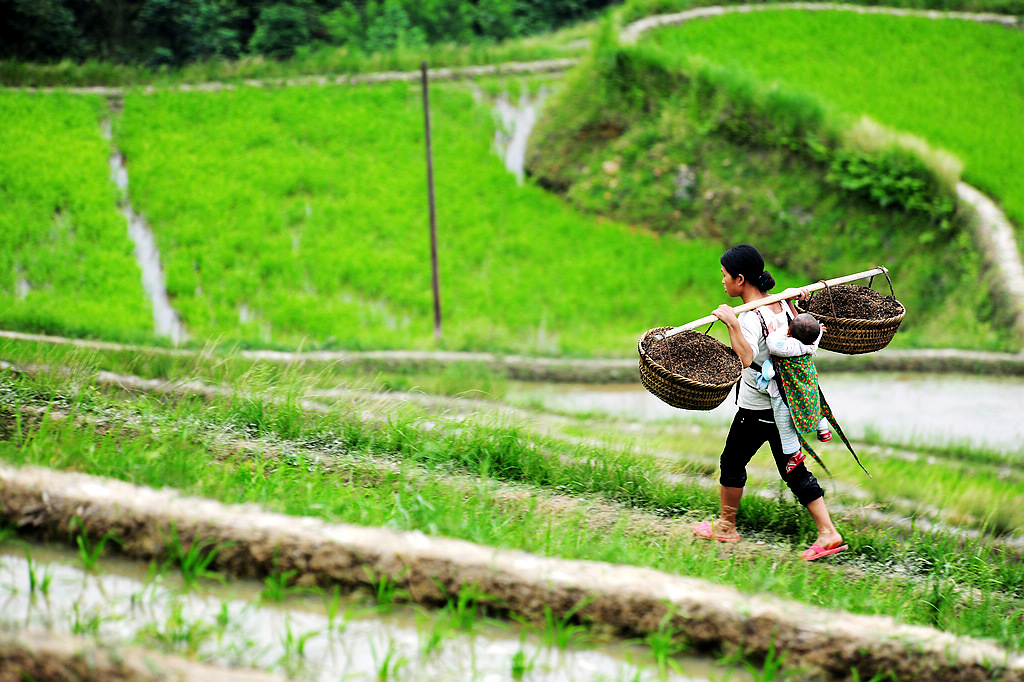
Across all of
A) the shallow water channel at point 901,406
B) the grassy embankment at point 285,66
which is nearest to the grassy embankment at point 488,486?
the shallow water channel at point 901,406

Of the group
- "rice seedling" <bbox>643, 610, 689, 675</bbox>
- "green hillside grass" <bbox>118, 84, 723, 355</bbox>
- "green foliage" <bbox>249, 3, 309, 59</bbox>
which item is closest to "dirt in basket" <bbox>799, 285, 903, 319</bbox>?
"rice seedling" <bbox>643, 610, 689, 675</bbox>

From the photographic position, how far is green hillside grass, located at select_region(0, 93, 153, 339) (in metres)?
6.43

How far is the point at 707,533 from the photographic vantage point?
126 inches

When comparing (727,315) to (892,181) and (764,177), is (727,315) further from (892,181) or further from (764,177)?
(764,177)

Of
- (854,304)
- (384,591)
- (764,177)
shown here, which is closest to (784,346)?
(854,304)

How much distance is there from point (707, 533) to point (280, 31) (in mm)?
14418

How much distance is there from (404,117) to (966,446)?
9.02m

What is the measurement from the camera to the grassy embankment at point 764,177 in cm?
808

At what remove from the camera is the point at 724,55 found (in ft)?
39.6

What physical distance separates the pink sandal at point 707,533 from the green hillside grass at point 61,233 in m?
5.10

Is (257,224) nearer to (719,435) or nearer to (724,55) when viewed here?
(719,435)

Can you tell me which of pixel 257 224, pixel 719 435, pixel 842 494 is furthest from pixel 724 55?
pixel 842 494

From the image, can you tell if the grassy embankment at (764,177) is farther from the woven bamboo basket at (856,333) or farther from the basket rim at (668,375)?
the basket rim at (668,375)

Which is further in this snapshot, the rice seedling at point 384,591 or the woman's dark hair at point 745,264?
the woman's dark hair at point 745,264
